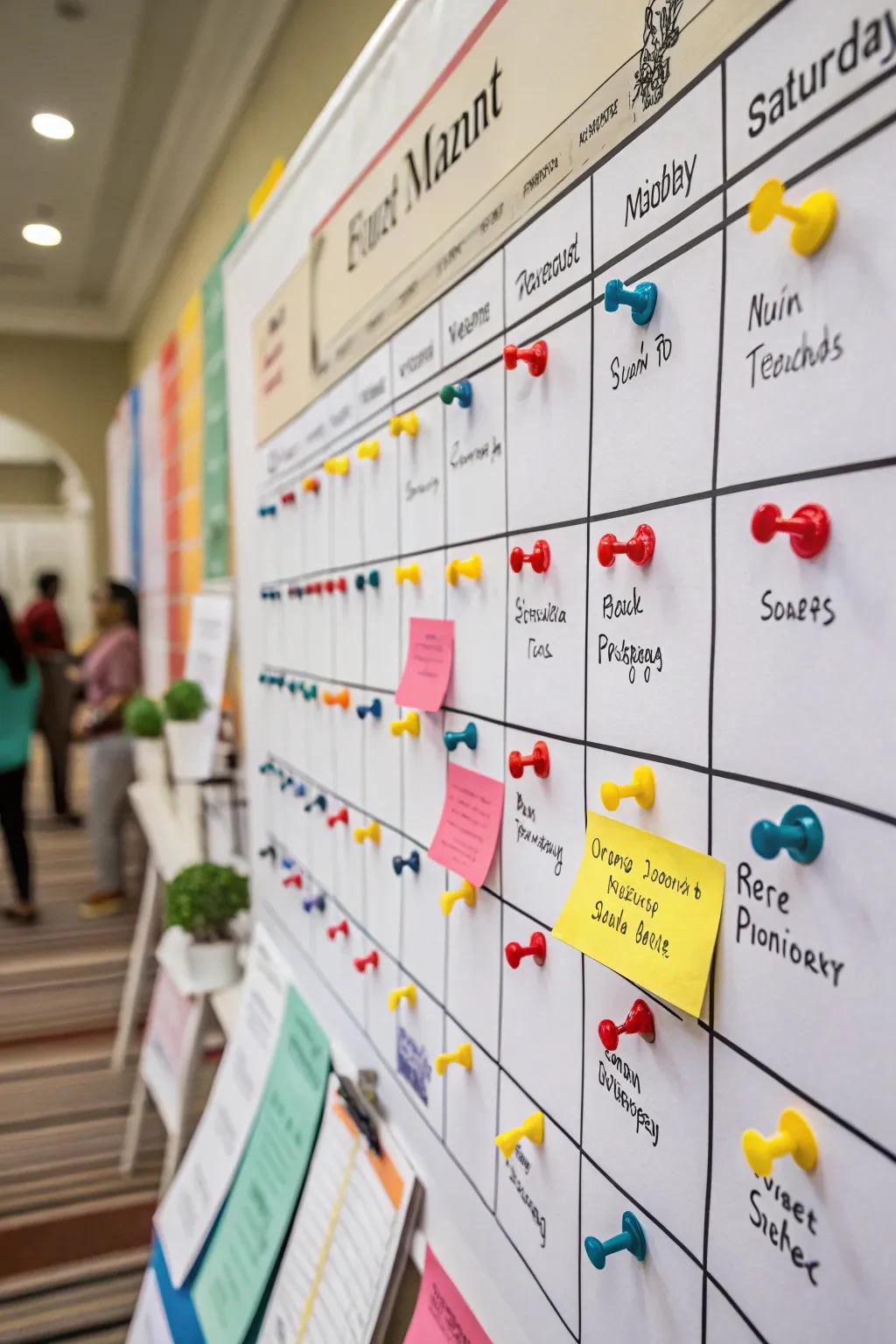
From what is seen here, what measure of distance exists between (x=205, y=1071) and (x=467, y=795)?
5.95 ft

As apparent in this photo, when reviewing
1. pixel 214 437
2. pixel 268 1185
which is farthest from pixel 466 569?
pixel 214 437

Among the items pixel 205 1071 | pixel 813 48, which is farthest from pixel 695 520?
pixel 205 1071

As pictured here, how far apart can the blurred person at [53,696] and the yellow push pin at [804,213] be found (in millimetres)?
4864

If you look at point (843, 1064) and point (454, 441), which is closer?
point (843, 1064)

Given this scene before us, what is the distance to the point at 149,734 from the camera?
2529 mm

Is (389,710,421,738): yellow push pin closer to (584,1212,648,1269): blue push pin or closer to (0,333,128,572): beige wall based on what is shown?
(584,1212,648,1269): blue push pin

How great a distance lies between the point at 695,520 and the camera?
454 mm

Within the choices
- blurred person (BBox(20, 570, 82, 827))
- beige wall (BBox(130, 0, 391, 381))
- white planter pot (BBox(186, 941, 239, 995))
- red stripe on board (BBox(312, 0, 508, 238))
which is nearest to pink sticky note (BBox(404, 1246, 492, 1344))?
white planter pot (BBox(186, 941, 239, 995))

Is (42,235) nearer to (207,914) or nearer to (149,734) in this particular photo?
(149,734)

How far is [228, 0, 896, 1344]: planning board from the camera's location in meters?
0.36

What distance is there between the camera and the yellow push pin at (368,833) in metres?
0.92

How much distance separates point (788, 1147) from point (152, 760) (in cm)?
276

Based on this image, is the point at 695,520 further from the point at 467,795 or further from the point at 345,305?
the point at 345,305

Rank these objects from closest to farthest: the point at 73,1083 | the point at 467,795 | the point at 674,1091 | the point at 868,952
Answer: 1. the point at 868,952
2. the point at 674,1091
3. the point at 467,795
4. the point at 73,1083
